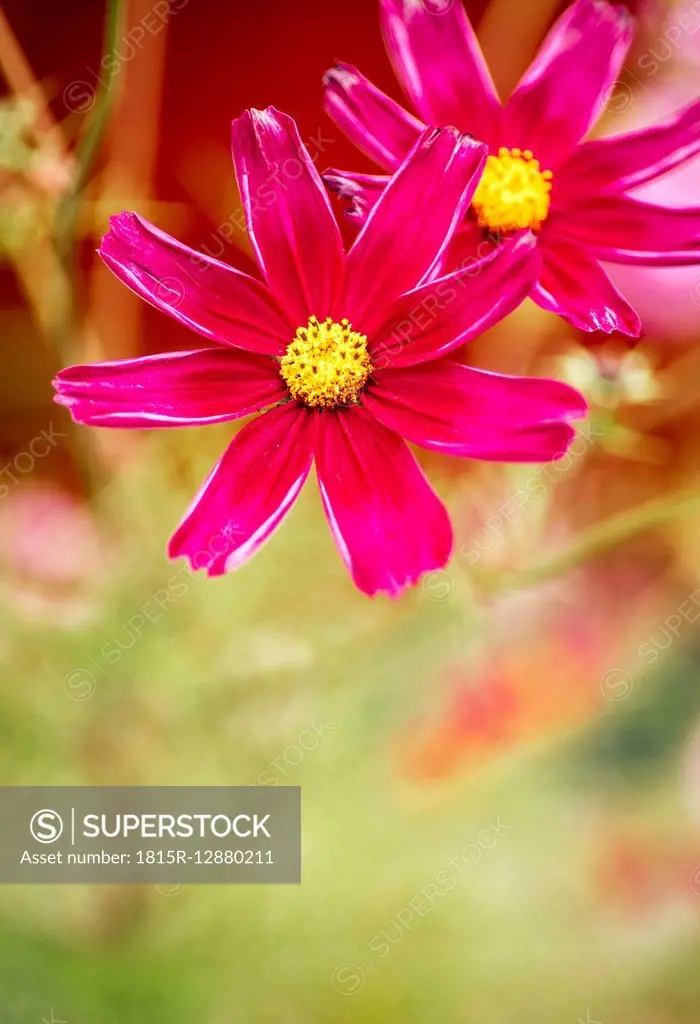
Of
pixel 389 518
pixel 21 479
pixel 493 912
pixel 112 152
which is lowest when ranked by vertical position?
pixel 493 912

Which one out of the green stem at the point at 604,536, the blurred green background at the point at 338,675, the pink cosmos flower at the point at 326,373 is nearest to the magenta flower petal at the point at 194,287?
the pink cosmos flower at the point at 326,373

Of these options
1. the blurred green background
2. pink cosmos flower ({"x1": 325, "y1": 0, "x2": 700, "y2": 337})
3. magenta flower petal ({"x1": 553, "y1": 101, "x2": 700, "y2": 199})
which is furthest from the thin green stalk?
magenta flower petal ({"x1": 553, "y1": 101, "x2": 700, "y2": 199})

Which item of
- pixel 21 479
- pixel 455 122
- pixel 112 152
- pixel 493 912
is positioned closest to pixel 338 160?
pixel 455 122

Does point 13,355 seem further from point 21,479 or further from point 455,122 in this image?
point 455,122

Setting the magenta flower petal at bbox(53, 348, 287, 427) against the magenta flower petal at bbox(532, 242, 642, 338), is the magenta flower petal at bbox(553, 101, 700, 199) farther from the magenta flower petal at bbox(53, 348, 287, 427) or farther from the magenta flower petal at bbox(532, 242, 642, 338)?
the magenta flower petal at bbox(53, 348, 287, 427)

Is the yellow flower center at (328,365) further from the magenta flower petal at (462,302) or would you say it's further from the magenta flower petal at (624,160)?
the magenta flower petal at (624,160)

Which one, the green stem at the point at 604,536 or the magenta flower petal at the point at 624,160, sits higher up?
the magenta flower petal at the point at 624,160
